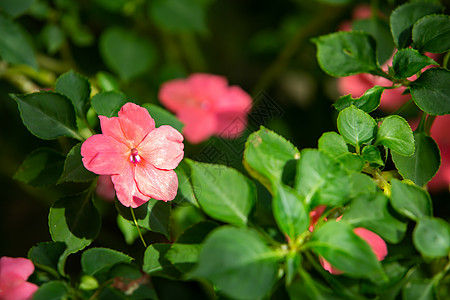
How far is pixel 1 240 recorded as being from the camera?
1.33 meters

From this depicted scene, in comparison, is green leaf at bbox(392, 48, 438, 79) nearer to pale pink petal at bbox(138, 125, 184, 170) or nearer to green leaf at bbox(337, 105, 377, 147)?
green leaf at bbox(337, 105, 377, 147)

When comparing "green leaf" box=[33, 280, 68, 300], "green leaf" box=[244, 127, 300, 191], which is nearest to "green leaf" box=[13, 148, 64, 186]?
"green leaf" box=[33, 280, 68, 300]

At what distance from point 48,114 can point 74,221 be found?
141 mm

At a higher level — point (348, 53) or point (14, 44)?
point (348, 53)

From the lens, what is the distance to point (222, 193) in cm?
45

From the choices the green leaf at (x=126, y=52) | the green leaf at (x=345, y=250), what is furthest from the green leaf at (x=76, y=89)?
the green leaf at (x=126, y=52)

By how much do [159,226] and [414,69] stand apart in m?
0.37

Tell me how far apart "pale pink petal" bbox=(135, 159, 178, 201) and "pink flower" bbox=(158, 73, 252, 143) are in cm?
49

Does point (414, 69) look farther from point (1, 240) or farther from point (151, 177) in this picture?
point (1, 240)

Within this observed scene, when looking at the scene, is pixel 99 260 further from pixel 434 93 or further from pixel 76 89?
pixel 434 93

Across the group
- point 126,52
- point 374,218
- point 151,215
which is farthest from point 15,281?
point 126,52

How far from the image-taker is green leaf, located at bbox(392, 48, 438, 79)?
551 mm

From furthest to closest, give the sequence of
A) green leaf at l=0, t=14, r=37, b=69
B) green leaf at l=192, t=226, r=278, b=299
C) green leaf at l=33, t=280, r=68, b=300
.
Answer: green leaf at l=0, t=14, r=37, b=69 → green leaf at l=33, t=280, r=68, b=300 → green leaf at l=192, t=226, r=278, b=299

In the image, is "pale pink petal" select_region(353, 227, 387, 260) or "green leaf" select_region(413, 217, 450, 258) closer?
"green leaf" select_region(413, 217, 450, 258)
